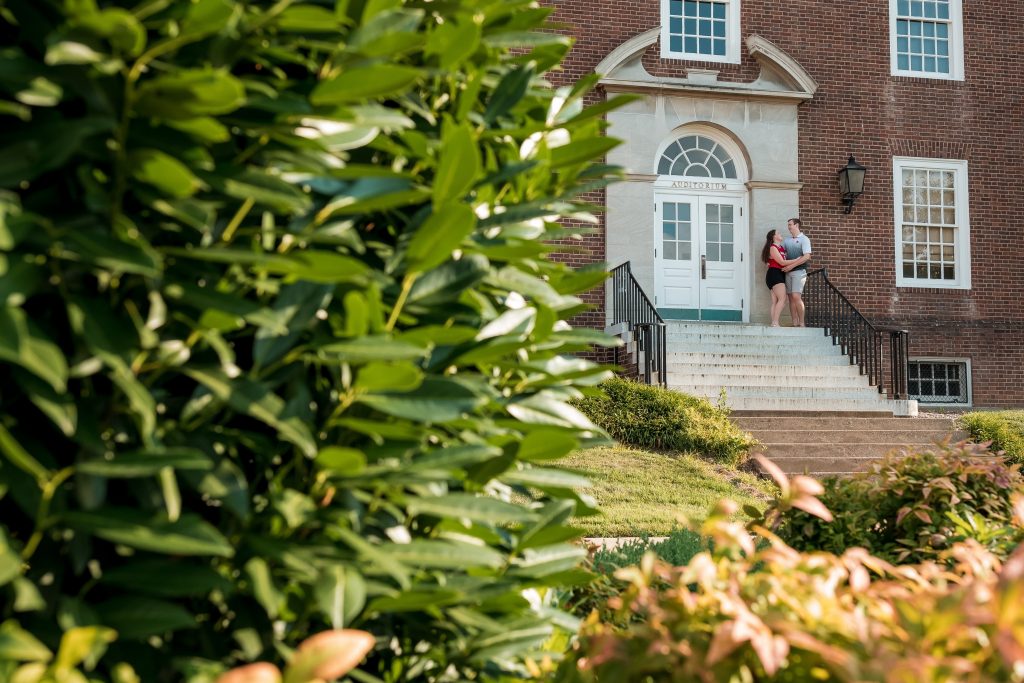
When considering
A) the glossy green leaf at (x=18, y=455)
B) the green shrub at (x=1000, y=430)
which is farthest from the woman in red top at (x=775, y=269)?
the glossy green leaf at (x=18, y=455)

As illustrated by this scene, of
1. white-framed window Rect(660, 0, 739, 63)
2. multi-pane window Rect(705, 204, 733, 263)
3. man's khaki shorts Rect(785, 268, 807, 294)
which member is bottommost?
man's khaki shorts Rect(785, 268, 807, 294)

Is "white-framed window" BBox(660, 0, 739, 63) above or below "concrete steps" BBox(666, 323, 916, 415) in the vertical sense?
above

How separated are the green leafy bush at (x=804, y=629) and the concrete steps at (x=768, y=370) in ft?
39.2

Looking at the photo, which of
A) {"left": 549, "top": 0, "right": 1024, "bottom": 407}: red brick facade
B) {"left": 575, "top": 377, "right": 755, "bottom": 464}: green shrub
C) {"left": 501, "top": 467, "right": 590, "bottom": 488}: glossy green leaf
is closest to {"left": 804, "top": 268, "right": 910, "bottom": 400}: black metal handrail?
{"left": 549, "top": 0, "right": 1024, "bottom": 407}: red brick facade

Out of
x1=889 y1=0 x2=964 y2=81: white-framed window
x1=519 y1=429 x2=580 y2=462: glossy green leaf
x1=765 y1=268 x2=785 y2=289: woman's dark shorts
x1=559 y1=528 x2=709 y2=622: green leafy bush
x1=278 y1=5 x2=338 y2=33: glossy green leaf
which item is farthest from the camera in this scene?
x1=889 y1=0 x2=964 y2=81: white-framed window

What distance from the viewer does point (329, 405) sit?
5.08ft

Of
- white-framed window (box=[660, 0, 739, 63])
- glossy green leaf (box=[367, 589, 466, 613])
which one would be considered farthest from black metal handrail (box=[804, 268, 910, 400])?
glossy green leaf (box=[367, 589, 466, 613])

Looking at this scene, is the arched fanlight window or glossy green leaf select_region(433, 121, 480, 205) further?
the arched fanlight window

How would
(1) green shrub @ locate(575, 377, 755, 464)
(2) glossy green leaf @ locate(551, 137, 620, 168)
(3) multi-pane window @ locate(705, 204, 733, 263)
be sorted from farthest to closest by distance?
(3) multi-pane window @ locate(705, 204, 733, 263), (1) green shrub @ locate(575, 377, 755, 464), (2) glossy green leaf @ locate(551, 137, 620, 168)

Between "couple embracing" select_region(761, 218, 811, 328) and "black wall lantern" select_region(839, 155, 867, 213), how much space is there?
1.31m

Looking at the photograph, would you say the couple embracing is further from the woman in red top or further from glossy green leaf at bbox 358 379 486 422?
glossy green leaf at bbox 358 379 486 422

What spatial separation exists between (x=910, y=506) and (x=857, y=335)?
12.9 metres

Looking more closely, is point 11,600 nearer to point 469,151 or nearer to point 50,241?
point 50,241

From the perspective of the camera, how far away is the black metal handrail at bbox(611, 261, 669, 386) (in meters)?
13.5
